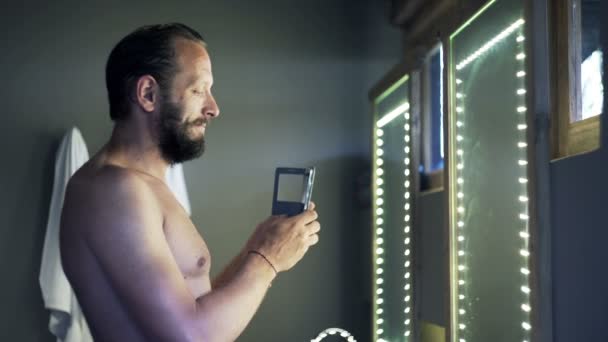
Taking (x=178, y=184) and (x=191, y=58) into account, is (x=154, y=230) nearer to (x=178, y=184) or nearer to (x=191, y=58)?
(x=191, y=58)

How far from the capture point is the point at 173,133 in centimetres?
136

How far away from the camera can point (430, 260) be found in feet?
7.82

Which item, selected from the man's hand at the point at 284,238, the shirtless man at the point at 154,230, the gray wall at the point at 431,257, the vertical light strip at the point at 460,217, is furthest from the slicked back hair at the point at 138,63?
the gray wall at the point at 431,257

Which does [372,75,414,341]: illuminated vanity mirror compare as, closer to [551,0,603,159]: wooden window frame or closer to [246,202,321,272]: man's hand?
[551,0,603,159]: wooden window frame

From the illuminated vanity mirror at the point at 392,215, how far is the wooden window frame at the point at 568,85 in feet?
2.45

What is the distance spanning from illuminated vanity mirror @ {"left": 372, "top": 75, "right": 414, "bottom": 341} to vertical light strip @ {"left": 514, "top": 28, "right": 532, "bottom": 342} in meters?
0.73

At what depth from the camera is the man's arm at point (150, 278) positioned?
1.16 meters

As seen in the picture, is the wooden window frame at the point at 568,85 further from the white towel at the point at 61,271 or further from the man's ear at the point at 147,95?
the white towel at the point at 61,271

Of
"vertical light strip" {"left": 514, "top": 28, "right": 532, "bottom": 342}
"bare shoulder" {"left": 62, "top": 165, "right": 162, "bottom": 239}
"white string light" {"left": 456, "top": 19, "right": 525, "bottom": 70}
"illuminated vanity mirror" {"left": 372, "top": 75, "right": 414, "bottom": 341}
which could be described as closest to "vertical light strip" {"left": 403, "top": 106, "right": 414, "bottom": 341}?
"illuminated vanity mirror" {"left": 372, "top": 75, "right": 414, "bottom": 341}

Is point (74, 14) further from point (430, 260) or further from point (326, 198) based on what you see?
point (430, 260)

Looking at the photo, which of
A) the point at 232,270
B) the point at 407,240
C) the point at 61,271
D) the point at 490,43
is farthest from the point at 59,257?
the point at 490,43

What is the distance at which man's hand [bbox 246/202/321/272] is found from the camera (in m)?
1.32

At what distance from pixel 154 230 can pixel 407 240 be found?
1.38m

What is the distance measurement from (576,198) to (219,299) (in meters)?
0.75
